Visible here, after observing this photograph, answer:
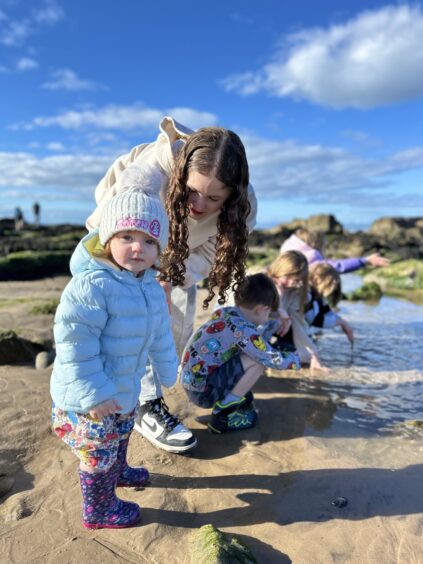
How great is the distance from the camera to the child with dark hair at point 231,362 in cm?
319

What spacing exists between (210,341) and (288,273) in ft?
5.36

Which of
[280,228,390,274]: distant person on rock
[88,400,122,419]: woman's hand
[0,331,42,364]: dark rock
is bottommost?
[0,331,42,364]: dark rock

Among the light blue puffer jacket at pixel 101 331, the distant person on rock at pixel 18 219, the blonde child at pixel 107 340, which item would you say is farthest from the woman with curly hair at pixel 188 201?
the distant person on rock at pixel 18 219

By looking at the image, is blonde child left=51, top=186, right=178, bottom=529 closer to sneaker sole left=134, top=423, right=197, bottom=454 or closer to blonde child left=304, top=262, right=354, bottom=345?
sneaker sole left=134, top=423, right=197, bottom=454

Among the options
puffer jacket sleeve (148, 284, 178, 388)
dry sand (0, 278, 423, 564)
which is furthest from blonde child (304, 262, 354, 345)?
puffer jacket sleeve (148, 284, 178, 388)

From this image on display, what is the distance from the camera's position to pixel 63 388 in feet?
6.70

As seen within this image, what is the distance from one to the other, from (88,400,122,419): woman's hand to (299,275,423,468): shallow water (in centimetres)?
154

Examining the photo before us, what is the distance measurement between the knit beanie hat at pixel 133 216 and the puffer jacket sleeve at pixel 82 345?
261mm

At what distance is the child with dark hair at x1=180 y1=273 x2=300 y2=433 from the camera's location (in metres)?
3.19

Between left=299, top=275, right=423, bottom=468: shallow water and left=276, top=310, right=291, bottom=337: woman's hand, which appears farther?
left=276, top=310, right=291, bottom=337: woman's hand

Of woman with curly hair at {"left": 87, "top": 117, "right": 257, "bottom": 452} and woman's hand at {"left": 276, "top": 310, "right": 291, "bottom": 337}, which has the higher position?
woman with curly hair at {"left": 87, "top": 117, "right": 257, "bottom": 452}

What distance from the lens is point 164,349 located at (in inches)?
93.8

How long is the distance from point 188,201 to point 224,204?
0.22m

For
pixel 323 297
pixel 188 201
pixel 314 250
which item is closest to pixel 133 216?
pixel 188 201
